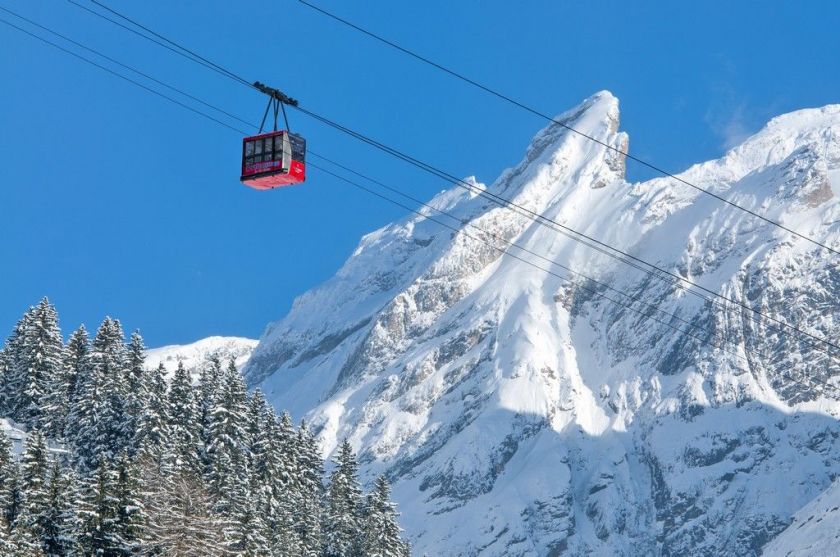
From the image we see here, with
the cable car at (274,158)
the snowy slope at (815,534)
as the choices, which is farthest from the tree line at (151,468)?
the snowy slope at (815,534)

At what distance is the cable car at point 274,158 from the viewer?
64125mm

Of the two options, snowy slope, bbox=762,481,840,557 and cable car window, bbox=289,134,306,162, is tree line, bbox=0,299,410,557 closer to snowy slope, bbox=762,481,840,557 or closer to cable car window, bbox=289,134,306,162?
cable car window, bbox=289,134,306,162

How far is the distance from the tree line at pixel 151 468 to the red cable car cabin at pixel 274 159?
23.2 meters

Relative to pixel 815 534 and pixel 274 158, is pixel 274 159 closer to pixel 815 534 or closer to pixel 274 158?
pixel 274 158

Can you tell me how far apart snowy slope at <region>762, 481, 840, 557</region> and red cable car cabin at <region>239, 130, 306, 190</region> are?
106476 mm

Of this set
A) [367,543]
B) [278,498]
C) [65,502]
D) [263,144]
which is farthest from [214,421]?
[263,144]

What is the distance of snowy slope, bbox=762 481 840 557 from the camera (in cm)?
16175

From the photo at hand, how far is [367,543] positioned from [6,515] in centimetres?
2766

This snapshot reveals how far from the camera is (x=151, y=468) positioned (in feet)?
309

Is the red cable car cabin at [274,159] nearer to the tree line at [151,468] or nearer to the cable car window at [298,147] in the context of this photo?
the cable car window at [298,147]

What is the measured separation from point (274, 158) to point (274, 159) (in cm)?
4

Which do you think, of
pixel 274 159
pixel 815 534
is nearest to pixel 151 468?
pixel 274 159

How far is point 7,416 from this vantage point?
122 metres

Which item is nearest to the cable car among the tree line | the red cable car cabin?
the red cable car cabin
